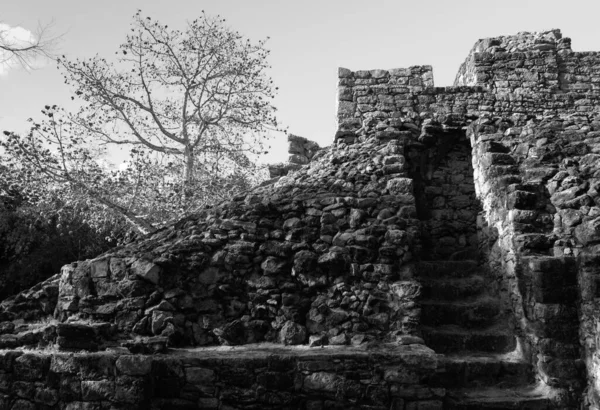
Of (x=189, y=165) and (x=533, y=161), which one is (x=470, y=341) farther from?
(x=189, y=165)

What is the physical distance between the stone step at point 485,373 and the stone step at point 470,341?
0.98 feet

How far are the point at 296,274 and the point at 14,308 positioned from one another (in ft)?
9.80

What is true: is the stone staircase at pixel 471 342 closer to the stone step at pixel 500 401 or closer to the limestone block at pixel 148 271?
the stone step at pixel 500 401

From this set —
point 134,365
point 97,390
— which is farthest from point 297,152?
point 97,390

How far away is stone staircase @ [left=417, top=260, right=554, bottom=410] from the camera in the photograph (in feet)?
13.6

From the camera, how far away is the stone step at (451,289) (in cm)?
530

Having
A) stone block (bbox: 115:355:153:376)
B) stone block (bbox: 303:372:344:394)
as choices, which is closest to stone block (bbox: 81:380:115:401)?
stone block (bbox: 115:355:153:376)

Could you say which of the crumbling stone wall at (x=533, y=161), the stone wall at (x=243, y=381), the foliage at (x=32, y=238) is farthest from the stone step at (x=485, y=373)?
the foliage at (x=32, y=238)

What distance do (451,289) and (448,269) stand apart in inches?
15.6

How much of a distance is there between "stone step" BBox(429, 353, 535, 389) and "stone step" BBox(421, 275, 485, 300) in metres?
0.94

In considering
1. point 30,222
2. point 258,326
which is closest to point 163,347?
point 258,326

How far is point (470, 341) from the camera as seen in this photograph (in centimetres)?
476

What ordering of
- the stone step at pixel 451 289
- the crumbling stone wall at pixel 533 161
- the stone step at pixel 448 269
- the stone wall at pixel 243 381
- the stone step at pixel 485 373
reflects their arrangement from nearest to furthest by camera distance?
the stone wall at pixel 243 381 → the crumbling stone wall at pixel 533 161 → the stone step at pixel 485 373 → the stone step at pixel 451 289 → the stone step at pixel 448 269

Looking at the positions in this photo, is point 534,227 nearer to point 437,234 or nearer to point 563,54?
point 437,234
